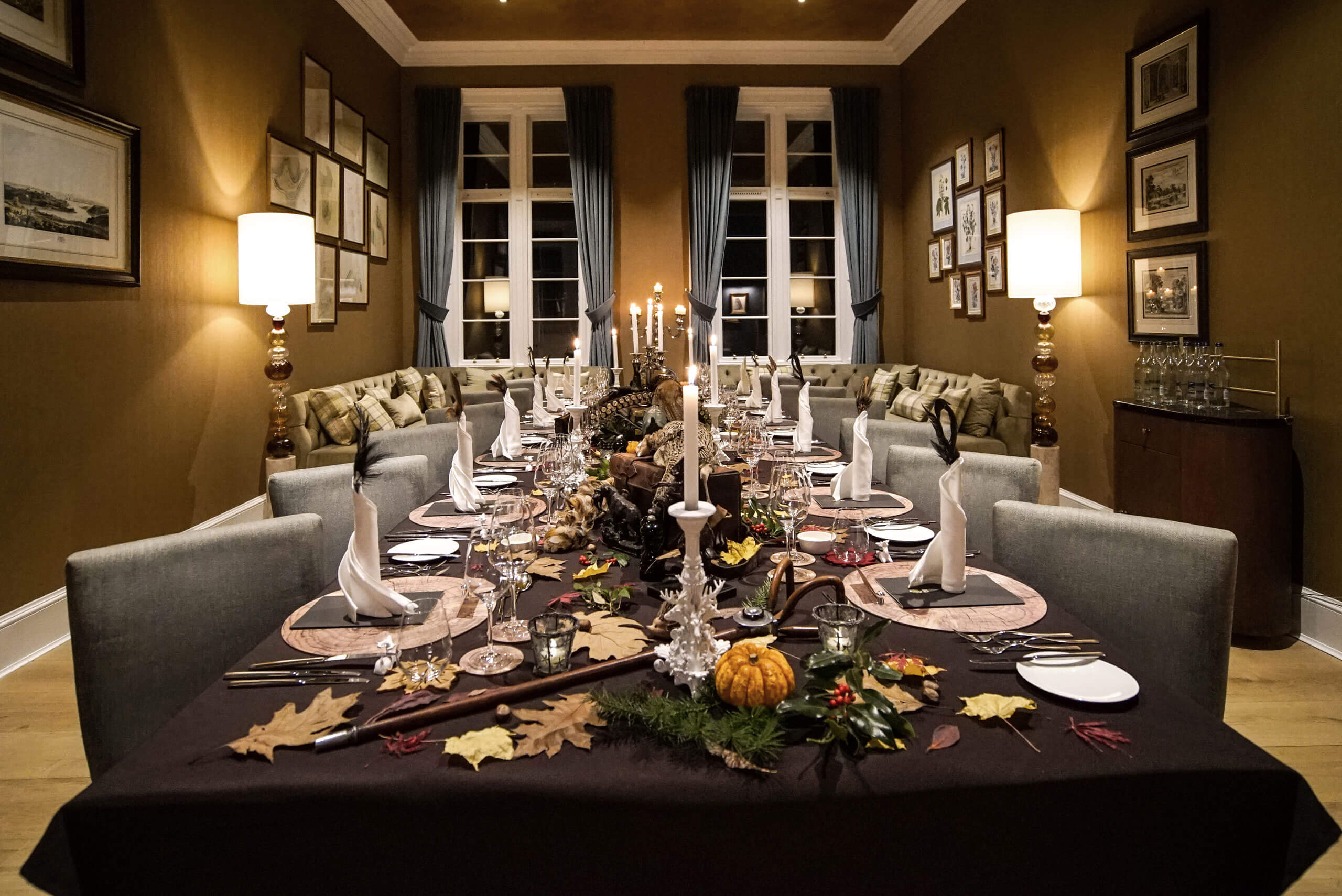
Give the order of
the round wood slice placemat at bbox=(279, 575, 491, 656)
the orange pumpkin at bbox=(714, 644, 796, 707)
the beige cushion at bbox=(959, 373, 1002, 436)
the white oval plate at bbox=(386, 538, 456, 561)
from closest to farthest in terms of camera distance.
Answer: the orange pumpkin at bbox=(714, 644, 796, 707)
the round wood slice placemat at bbox=(279, 575, 491, 656)
the white oval plate at bbox=(386, 538, 456, 561)
the beige cushion at bbox=(959, 373, 1002, 436)

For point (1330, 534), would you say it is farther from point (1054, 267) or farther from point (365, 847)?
point (365, 847)

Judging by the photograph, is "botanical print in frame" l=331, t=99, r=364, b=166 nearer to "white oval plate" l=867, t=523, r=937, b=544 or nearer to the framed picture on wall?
the framed picture on wall

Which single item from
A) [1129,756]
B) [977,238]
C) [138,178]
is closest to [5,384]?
[138,178]

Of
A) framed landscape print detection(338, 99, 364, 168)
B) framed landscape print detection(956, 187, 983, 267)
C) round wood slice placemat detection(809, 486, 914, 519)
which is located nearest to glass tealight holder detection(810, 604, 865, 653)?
round wood slice placemat detection(809, 486, 914, 519)

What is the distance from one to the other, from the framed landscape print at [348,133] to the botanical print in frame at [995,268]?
16.8ft

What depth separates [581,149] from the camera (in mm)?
7859

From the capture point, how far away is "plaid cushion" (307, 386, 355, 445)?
17.2 ft

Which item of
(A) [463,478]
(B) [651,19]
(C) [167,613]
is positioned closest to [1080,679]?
(C) [167,613]

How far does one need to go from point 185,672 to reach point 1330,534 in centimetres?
392

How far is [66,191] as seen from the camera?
3484mm

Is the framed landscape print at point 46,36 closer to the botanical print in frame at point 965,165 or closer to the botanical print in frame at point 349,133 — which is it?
the botanical print in frame at point 349,133

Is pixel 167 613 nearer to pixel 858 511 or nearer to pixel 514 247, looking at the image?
pixel 858 511

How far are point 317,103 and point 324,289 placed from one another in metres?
1.35

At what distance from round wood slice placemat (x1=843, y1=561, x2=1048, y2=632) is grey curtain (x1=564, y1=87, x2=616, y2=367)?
6.33m
